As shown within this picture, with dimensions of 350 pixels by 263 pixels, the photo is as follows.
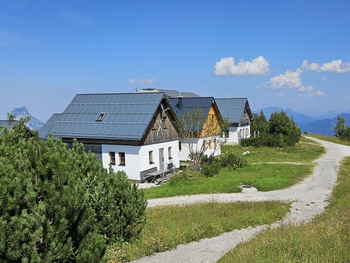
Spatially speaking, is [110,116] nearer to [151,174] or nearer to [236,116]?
[151,174]

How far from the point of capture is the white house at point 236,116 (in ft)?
144

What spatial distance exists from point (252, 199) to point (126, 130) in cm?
1152

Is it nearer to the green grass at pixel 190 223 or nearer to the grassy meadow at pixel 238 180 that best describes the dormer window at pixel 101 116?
the grassy meadow at pixel 238 180

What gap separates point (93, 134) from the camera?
24.1 meters

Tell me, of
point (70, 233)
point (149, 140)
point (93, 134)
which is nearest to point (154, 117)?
point (149, 140)

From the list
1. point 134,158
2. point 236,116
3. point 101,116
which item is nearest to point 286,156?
point 236,116

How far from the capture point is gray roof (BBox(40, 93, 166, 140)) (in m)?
23.2

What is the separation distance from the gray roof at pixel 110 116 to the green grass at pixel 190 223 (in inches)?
407

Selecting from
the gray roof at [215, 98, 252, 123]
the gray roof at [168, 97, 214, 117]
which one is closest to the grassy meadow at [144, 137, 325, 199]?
the gray roof at [168, 97, 214, 117]

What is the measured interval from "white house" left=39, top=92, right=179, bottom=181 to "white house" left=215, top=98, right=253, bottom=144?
18.1 meters

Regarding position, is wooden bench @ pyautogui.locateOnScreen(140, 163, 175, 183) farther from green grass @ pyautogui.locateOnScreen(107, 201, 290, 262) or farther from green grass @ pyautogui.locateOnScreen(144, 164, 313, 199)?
green grass @ pyautogui.locateOnScreen(107, 201, 290, 262)

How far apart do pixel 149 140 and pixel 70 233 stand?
58.2 ft

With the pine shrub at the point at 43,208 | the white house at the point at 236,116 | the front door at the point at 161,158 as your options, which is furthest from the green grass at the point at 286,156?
the pine shrub at the point at 43,208

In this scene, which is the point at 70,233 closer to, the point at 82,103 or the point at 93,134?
the point at 93,134
